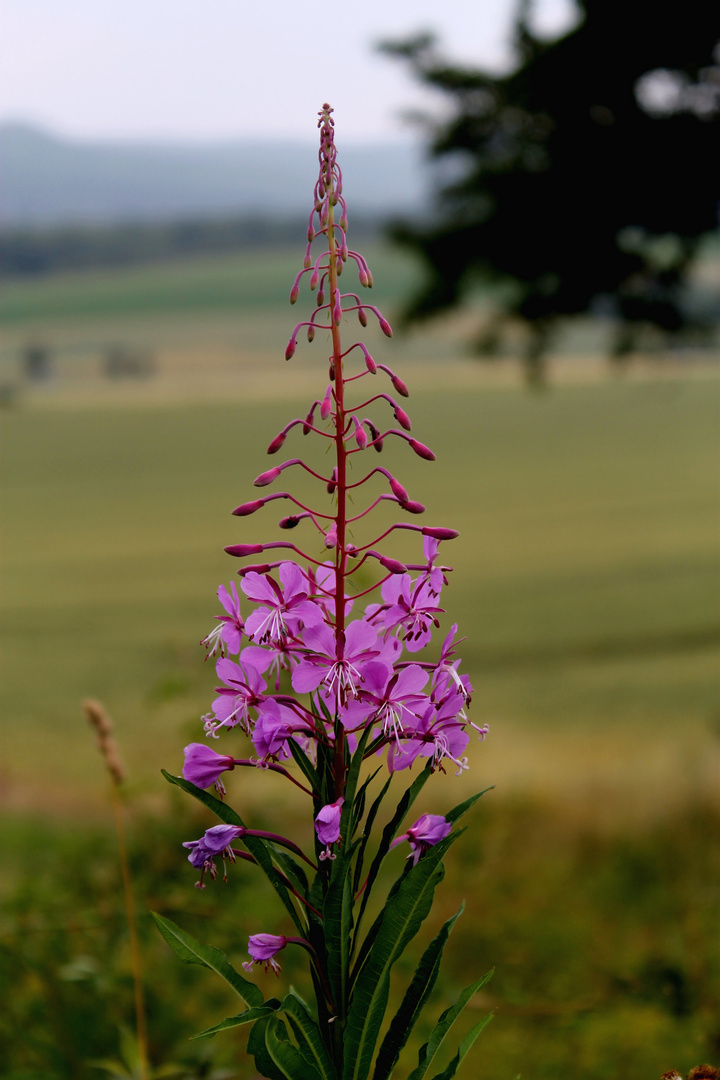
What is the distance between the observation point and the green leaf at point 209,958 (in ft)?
2.66

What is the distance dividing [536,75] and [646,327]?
1.47 metres

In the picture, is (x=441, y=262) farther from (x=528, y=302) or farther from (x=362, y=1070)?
(x=362, y=1070)

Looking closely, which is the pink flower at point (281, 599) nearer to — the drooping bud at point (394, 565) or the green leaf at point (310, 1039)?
the drooping bud at point (394, 565)

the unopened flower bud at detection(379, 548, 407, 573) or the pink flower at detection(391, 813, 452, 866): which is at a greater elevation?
the unopened flower bud at detection(379, 548, 407, 573)

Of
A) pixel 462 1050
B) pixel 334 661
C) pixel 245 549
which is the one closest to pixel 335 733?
pixel 334 661

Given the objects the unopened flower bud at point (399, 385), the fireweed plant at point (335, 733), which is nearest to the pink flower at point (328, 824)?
the fireweed plant at point (335, 733)

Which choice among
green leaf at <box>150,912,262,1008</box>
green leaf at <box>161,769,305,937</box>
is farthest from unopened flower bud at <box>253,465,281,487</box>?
green leaf at <box>150,912,262,1008</box>

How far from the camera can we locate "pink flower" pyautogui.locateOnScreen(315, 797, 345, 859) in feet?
2.63

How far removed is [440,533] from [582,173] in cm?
405

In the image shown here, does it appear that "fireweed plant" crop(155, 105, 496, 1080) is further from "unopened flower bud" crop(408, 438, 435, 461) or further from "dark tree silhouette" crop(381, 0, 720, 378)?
"dark tree silhouette" crop(381, 0, 720, 378)

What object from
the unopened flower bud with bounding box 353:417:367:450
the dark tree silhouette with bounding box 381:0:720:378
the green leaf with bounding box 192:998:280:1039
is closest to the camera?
the green leaf with bounding box 192:998:280:1039

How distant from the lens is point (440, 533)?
894 mm

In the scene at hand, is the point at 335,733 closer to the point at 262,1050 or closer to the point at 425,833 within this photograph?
the point at 425,833

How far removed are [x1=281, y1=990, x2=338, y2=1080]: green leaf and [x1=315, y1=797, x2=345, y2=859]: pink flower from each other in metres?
0.13
